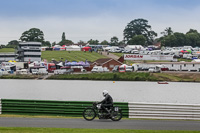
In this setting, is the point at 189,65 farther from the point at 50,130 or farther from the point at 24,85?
the point at 50,130

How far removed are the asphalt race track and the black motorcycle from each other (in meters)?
0.30

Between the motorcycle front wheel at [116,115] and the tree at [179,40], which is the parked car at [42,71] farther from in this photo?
the tree at [179,40]

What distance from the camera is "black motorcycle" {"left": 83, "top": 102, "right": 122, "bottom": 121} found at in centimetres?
2038

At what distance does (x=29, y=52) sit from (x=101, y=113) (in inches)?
4425

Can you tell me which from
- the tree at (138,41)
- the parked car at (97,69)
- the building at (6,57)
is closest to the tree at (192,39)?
the tree at (138,41)

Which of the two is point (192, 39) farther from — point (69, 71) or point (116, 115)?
point (116, 115)

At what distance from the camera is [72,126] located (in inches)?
719

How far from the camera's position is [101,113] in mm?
20578

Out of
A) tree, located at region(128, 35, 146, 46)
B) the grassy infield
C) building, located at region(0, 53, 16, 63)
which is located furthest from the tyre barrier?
tree, located at region(128, 35, 146, 46)

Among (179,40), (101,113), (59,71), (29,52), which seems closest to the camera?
(101,113)

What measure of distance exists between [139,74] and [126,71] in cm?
388

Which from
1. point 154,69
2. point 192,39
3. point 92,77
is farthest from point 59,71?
point 192,39

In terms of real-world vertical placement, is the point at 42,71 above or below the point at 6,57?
below

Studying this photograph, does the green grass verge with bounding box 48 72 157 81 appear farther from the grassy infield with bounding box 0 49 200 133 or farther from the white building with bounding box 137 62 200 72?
the white building with bounding box 137 62 200 72
